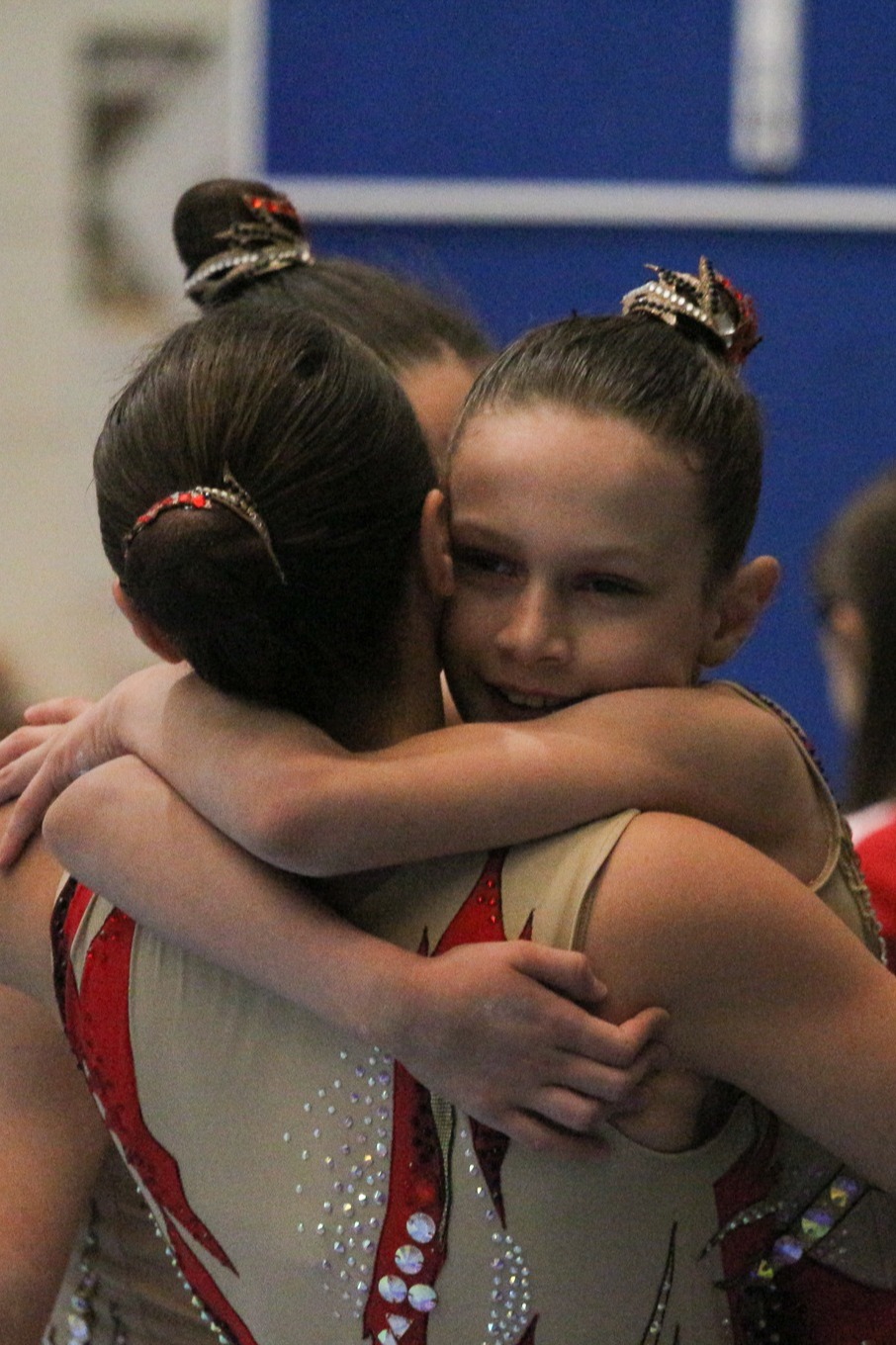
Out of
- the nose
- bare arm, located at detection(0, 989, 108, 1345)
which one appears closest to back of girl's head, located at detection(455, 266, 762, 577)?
the nose

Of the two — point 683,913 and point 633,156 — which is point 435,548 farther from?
point 633,156

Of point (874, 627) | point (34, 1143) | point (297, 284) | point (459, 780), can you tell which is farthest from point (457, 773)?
point (874, 627)

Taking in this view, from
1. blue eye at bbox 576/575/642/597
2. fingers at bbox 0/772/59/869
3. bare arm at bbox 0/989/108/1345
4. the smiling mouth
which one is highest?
blue eye at bbox 576/575/642/597

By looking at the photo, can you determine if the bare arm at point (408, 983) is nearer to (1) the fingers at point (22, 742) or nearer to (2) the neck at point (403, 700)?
(2) the neck at point (403, 700)

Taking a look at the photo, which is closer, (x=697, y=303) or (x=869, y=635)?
(x=697, y=303)

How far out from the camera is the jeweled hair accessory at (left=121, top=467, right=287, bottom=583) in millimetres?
904

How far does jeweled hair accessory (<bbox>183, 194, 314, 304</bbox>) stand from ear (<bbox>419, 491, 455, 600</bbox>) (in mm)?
528

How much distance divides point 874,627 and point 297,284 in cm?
74

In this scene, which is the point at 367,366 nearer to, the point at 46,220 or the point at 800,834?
the point at 800,834

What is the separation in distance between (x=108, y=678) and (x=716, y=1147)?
9.68 feet

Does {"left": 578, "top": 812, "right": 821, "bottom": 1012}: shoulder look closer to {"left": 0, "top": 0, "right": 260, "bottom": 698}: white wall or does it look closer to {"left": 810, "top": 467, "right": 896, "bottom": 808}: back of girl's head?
{"left": 810, "top": 467, "right": 896, "bottom": 808}: back of girl's head

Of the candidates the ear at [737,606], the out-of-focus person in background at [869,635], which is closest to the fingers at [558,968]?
the ear at [737,606]

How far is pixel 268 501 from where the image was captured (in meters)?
0.92

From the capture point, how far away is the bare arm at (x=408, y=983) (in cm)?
92
